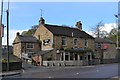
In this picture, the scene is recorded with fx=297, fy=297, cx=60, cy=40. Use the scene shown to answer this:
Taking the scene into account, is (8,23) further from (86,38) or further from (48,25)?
(86,38)

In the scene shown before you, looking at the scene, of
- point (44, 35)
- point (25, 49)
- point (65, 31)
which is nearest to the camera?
point (25, 49)

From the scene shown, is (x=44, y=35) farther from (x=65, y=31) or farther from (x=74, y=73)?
(x=74, y=73)

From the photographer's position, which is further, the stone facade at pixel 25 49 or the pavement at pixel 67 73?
the stone facade at pixel 25 49

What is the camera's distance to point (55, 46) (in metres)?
61.2

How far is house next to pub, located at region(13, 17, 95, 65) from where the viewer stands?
5959 centimetres

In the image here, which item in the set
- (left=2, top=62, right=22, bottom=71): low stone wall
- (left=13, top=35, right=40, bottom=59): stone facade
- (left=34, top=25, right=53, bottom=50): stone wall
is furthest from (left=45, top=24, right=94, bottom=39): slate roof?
(left=2, top=62, right=22, bottom=71): low stone wall

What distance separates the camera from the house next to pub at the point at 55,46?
5959 centimetres

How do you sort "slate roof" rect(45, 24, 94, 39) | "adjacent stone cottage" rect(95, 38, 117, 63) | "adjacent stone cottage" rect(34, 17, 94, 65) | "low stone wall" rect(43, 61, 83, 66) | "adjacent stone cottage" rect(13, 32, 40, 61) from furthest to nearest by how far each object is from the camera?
"adjacent stone cottage" rect(95, 38, 117, 63)
"slate roof" rect(45, 24, 94, 39)
"adjacent stone cottage" rect(13, 32, 40, 61)
"adjacent stone cottage" rect(34, 17, 94, 65)
"low stone wall" rect(43, 61, 83, 66)

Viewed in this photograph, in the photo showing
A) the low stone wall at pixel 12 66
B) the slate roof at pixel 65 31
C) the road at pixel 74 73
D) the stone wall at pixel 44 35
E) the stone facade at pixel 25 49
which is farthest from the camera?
Answer: the slate roof at pixel 65 31

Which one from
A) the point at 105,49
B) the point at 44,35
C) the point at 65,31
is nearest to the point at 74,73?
the point at 44,35

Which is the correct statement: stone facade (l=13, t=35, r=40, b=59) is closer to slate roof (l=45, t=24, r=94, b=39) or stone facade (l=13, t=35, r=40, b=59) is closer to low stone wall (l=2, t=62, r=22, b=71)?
slate roof (l=45, t=24, r=94, b=39)

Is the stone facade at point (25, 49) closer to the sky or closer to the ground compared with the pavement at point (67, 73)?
closer to the sky

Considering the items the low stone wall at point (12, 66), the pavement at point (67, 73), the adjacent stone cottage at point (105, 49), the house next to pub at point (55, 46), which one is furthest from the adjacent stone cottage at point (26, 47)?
the pavement at point (67, 73)

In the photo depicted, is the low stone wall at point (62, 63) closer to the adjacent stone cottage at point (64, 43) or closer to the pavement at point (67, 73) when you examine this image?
the adjacent stone cottage at point (64, 43)
